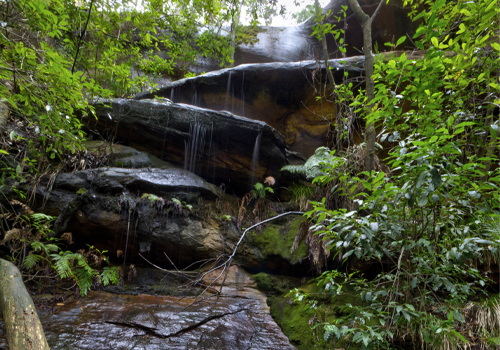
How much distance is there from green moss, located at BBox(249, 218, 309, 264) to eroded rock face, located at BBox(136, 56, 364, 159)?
3858 mm

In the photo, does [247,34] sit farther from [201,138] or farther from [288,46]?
[201,138]

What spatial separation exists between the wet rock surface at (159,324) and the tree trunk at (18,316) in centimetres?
109

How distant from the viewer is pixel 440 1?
157 centimetres

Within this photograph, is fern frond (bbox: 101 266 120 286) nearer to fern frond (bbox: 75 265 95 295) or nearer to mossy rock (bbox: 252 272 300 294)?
fern frond (bbox: 75 265 95 295)

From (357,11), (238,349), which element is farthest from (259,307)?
(357,11)

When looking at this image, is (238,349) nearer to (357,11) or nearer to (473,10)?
(473,10)

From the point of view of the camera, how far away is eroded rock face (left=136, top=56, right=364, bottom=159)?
8.12 metres

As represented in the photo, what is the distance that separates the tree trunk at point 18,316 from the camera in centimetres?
204

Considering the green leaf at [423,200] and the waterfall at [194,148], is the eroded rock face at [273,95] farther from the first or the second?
the green leaf at [423,200]

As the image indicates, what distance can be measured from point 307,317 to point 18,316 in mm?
3658

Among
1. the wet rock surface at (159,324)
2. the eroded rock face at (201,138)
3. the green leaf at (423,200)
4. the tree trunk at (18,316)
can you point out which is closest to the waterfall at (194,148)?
the eroded rock face at (201,138)

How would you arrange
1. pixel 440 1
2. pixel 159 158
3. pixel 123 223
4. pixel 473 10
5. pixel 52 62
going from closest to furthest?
pixel 440 1 → pixel 473 10 → pixel 52 62 → pixel 123 223 → pixel 159 158

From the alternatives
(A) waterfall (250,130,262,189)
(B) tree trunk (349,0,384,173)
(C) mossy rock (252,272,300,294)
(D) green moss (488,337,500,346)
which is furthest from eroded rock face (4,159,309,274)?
(D) green moss (488,337,500,346)

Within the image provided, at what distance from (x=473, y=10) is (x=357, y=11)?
3.04 meters
